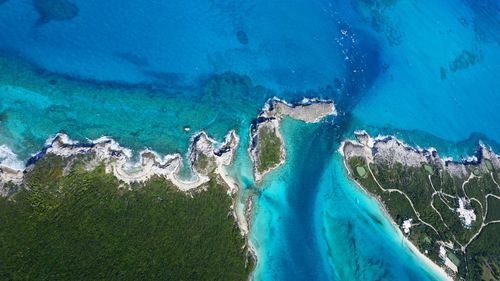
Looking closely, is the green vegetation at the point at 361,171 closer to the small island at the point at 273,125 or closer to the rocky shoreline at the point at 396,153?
the rocky shoreline at the point at 396,153

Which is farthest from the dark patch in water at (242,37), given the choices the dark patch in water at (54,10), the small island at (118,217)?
the dark patch in water at (54,10)

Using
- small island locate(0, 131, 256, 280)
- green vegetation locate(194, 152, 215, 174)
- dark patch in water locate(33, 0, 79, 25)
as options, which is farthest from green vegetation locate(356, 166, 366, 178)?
dark patch in water locate(33, 0, 79, 25)

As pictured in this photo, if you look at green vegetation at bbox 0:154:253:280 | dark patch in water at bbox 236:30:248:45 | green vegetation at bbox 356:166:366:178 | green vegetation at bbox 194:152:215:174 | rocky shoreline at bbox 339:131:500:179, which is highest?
dark patch in water at bbox 236:30:248:45

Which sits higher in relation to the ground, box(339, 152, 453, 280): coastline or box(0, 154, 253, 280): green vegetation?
box(339, 152, 453, 280): coastline

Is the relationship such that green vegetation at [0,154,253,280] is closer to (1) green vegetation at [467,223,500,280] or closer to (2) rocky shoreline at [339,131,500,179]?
(2) rocky shoreline at [339,131,500,179]

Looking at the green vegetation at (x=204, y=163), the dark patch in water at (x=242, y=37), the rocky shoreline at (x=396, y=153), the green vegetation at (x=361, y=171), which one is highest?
the dark patch in water at (x=242, y=37)

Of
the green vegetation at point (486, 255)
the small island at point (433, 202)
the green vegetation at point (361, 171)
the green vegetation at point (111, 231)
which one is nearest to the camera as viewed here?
the green vegetation at point (111, 231)

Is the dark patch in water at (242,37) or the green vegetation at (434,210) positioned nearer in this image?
the green vegetation at (434,210)

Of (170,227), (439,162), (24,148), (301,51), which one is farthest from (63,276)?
(439,162)

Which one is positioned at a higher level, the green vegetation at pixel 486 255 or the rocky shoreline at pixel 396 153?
the rocky shoreline at pixel 396 153

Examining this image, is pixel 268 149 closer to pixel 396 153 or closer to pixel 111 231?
pixel 396 153
